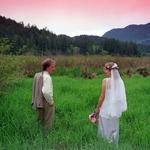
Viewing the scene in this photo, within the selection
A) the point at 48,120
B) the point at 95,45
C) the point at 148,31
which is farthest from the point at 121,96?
the point at 148,31

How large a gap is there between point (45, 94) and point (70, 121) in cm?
251

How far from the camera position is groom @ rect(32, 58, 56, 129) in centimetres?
1123

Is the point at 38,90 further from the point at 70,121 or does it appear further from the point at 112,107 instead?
the point at 70,121

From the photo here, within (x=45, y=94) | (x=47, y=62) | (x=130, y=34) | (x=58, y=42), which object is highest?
(x=47, y=62)

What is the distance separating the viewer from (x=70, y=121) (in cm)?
1362

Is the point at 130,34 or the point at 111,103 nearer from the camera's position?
the point at 111,103

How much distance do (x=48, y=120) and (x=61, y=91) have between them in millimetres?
7238

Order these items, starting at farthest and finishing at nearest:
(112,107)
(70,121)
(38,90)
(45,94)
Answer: (70,121) → (38,90) → (45,94) → (112,107)

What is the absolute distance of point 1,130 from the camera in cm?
1176

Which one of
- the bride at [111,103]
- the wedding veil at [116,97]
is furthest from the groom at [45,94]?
the wedding veil at [116,97]

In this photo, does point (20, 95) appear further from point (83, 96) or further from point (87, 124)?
point (87, 124)

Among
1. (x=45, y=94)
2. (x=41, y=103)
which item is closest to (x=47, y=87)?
(x=45, y=94)

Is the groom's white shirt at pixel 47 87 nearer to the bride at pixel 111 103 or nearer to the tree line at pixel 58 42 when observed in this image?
the bride at pixel 111 103

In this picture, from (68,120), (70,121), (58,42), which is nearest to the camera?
(70,121)
